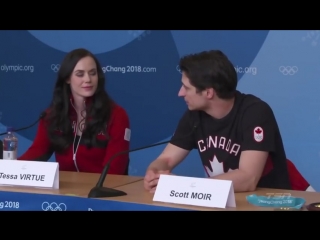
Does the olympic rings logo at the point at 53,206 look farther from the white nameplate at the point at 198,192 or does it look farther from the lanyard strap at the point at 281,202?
the lanyard strap at the point at 281,202

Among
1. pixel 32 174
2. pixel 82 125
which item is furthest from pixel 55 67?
pixel 32 174

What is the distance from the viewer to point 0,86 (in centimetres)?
420

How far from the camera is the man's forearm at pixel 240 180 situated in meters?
2.16

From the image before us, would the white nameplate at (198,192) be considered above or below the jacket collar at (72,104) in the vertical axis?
below

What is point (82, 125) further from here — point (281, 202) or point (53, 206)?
point (281, 202)

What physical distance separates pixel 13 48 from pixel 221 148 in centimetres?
228

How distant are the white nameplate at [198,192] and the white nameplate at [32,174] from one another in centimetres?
43

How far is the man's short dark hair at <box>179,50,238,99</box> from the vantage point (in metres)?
2.38

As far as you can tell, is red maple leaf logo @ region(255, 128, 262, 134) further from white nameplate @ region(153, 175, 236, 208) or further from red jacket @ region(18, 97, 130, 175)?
red jacket @ region(18, 97, 130, 175)

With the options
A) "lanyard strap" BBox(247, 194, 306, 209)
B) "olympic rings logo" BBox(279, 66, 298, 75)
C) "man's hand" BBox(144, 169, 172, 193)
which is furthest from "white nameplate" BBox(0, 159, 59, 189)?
"olympic rings logo" BBox(279, 66, 298, 75)

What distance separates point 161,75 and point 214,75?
4.83ft

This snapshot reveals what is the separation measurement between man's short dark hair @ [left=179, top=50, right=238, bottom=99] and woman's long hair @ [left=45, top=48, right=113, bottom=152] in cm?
60

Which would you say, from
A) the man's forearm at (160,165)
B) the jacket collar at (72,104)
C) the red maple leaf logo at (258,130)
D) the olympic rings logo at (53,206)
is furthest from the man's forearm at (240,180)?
the jacket collar at (72,104)

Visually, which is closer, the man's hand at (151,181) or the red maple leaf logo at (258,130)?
the man's hand at (151,181)
